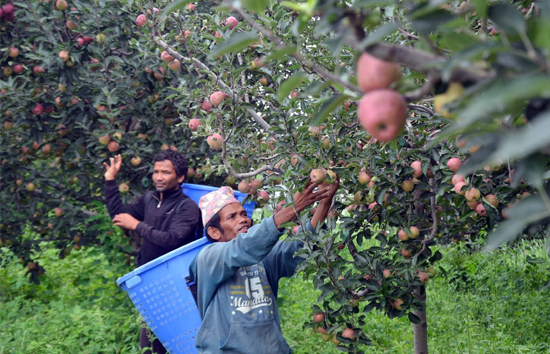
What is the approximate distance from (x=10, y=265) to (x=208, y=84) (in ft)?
11.9

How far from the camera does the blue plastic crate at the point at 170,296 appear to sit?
8.70 feet

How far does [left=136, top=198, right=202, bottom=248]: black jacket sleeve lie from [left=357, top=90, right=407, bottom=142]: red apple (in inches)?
105

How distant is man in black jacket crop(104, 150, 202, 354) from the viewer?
3289 millimetres

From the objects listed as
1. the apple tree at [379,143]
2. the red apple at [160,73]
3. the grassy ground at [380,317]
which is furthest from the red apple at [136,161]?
the apple tree at [379,143]

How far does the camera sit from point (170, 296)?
270 cm

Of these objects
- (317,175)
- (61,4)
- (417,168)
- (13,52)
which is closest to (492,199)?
(417,168)

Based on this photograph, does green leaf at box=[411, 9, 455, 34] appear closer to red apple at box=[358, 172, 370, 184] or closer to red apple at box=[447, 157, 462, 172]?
red apple at box=[447, 157, 462, 172]

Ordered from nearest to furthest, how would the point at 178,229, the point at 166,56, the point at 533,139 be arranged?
the point at 533,139 < the point at 166,56 < the point at 178,229

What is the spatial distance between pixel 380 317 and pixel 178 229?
2.06m

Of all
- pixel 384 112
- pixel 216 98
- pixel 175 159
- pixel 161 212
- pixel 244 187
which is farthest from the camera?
pixel 175 159

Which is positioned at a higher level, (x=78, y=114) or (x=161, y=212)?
(x=78, y=114)

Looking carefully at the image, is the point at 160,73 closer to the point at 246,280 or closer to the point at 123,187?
the point at 123,187

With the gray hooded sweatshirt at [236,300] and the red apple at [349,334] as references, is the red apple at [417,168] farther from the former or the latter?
the red apple at [349,334]

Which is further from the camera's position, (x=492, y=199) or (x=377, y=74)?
(x=492, y=199)
